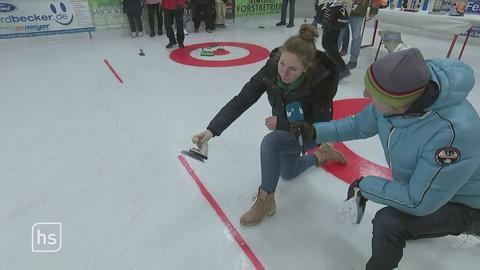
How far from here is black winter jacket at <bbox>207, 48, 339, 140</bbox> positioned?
5.51ft

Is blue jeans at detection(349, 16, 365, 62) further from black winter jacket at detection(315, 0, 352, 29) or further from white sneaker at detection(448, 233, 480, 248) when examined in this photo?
white sneaker at detection(448, 233, 480, 248)

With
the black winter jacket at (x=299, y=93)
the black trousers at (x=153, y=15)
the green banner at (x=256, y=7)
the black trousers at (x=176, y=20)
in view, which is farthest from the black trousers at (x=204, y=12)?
the black winter jacket at (x=299, y=93)

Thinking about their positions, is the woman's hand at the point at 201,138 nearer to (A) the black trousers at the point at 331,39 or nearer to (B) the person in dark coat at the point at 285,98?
(B) the person in dark coat at the point at 285,98

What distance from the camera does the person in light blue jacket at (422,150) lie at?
41.7 inches

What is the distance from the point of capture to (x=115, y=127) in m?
2.97

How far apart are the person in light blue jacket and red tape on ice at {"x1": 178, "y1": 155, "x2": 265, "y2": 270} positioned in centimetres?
59

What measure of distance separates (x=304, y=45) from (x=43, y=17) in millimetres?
6144

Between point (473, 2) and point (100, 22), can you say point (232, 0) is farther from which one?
point (473, 2)

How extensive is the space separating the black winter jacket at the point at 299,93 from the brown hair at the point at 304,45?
9cm

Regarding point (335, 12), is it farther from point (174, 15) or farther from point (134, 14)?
point (134, 14)

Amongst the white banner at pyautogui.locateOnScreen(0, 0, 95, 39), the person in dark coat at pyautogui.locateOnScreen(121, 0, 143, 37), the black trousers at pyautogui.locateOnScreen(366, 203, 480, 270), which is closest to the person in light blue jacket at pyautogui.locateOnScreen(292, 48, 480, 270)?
the black trousers at pyautogui.locateOnScreen(366, 203, 480, 270)

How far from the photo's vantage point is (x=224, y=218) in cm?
195

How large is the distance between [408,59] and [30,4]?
6774mm

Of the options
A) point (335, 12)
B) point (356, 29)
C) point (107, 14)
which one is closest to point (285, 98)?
point (335, 12)
